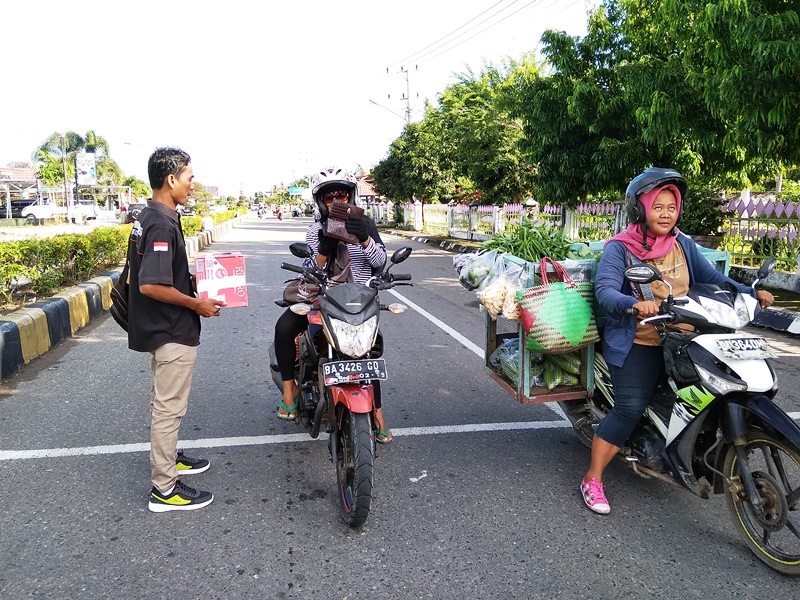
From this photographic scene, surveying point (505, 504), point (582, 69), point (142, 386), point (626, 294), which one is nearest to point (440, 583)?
point (505, 504)

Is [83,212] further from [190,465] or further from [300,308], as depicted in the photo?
[300,308]

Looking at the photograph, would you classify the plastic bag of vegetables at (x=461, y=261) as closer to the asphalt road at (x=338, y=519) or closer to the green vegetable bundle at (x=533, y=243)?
the green vegetable bundle at (x=533, y=243)

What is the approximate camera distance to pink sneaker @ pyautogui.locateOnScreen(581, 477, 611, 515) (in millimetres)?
3240

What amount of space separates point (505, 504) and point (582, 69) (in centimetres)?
1020

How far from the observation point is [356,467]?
117 inches

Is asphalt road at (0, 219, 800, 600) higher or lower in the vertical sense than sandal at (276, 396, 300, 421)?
lower

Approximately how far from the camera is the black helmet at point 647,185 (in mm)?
2982

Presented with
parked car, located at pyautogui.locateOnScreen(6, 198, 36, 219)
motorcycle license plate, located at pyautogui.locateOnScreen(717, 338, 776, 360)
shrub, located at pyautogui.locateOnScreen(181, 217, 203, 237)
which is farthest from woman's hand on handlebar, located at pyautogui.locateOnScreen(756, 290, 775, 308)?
parked car, located at pyautogui.locateOnScreen(6, 198, 36, 219)

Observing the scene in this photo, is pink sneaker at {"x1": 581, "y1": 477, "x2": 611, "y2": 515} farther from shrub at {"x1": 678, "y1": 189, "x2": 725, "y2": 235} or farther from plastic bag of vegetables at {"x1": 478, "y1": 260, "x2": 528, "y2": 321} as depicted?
shrub at {"x1": 678, "y1": 189, "x2": 725, "y2": 235}

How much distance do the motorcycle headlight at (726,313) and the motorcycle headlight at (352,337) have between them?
5.16ft

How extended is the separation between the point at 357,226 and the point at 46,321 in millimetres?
4749

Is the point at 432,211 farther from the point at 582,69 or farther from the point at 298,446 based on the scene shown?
the point at 298,446

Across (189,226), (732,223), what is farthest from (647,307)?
(189,226)

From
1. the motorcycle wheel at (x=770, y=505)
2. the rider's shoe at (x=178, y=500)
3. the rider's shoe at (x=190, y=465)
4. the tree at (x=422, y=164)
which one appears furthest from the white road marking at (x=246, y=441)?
the tree at (x=422, y=164)
